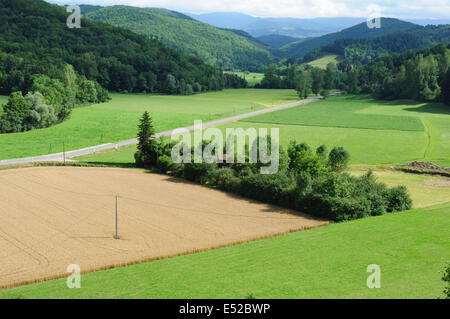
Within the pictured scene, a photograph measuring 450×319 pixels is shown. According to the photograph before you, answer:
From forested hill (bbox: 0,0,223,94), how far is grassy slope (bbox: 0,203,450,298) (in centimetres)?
10448

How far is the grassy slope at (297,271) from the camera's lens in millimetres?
22984

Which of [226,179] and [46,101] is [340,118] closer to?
[46,101]

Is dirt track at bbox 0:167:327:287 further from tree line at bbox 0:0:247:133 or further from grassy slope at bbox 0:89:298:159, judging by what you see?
tree line at bbox 0:0:247:133

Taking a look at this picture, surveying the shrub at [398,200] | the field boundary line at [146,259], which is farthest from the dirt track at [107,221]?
the shrub at [398,200]

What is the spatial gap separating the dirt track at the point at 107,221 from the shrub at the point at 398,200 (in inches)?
277

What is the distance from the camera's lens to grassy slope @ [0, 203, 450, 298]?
23.0 metres

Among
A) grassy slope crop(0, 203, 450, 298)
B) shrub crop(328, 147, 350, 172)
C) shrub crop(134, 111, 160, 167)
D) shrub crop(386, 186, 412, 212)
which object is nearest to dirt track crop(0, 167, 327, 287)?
grassy slope crop(0, 203, 450, 298)

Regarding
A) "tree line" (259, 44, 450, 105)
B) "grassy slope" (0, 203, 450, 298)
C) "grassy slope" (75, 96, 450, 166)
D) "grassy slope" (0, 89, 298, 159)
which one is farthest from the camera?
"tree line" (259, 44, 450, 105)

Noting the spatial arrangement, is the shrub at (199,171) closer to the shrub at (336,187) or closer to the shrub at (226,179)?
the shrub at (226,179)

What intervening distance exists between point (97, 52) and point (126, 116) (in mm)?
68137

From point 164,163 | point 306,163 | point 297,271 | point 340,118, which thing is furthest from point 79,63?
point 297,271

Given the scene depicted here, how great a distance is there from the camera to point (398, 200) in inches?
1576
